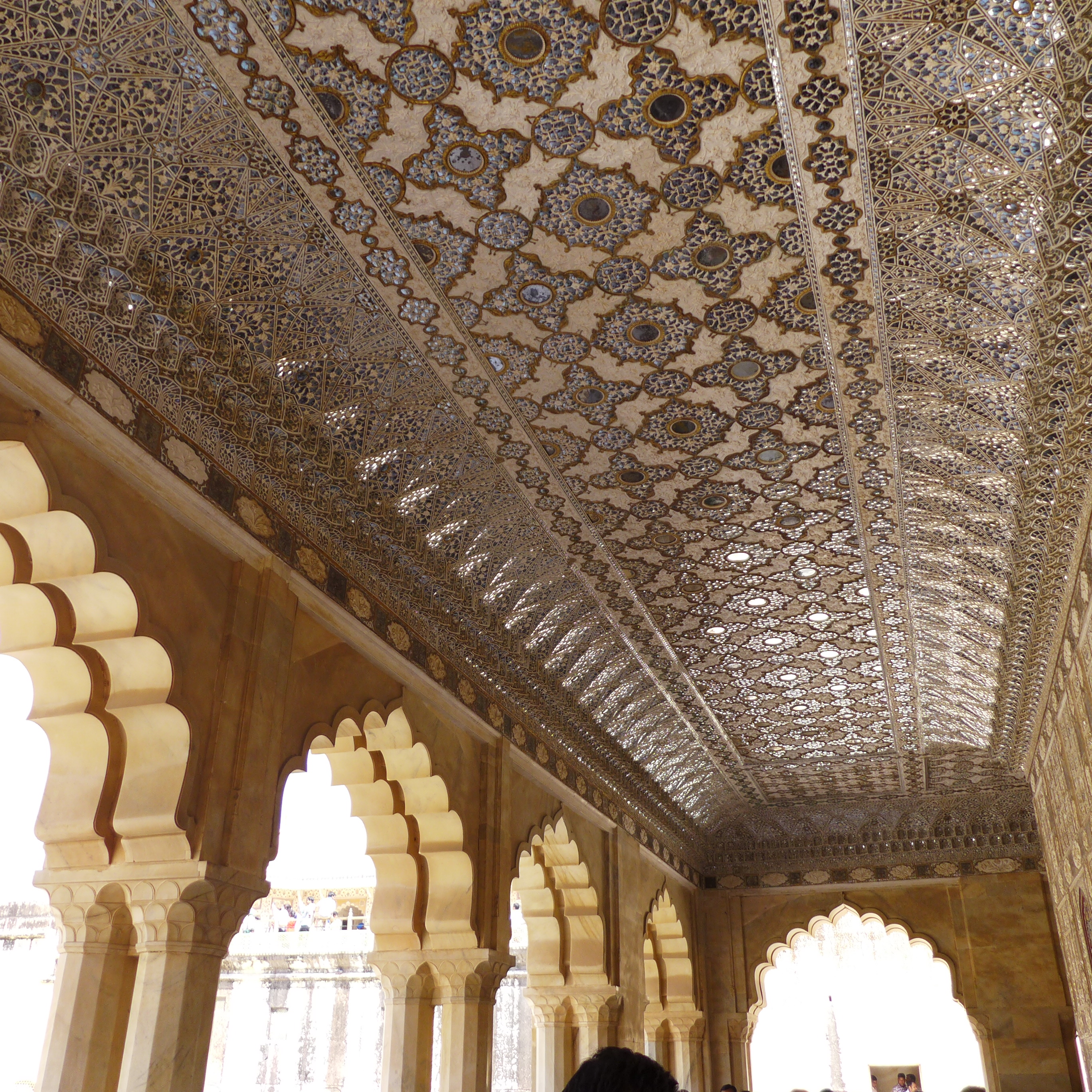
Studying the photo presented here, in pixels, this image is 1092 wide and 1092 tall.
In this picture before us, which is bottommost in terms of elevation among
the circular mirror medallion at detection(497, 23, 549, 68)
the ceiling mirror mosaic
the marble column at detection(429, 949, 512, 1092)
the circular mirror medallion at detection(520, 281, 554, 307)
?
the marble column at detection(429, 949, 512, 1092)

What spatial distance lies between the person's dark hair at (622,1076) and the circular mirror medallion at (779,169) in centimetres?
333

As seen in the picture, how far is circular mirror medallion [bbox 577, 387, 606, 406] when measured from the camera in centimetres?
529

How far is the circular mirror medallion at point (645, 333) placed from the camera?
16.0 ft

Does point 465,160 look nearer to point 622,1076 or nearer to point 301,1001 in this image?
point 622,1076

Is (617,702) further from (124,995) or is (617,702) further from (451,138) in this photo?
(451,138)

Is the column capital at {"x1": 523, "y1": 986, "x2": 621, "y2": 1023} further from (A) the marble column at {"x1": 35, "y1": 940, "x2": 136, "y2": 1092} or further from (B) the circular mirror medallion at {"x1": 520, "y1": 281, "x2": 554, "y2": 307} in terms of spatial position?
(B) the circular mirror medallion at {"x1": 520, "y1": 281, "x2": 554, "y2": 307}

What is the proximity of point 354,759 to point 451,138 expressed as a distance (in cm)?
387

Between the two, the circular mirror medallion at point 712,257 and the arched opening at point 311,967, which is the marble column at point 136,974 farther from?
the arched opening at point 311,967

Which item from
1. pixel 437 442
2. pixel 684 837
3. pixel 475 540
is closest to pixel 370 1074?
pixel 684 837

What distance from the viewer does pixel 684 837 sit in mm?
13234

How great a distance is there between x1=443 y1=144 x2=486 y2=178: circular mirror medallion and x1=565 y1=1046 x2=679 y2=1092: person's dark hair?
3294mm

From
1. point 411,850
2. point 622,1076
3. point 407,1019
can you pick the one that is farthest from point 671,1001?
point 622,1076

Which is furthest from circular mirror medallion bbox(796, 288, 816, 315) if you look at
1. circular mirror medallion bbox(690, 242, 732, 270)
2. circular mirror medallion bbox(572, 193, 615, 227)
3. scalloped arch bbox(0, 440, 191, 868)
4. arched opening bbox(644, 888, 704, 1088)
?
arched opening bbox(644, 888, 704, 1088)

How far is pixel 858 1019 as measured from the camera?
1845 centimetres
